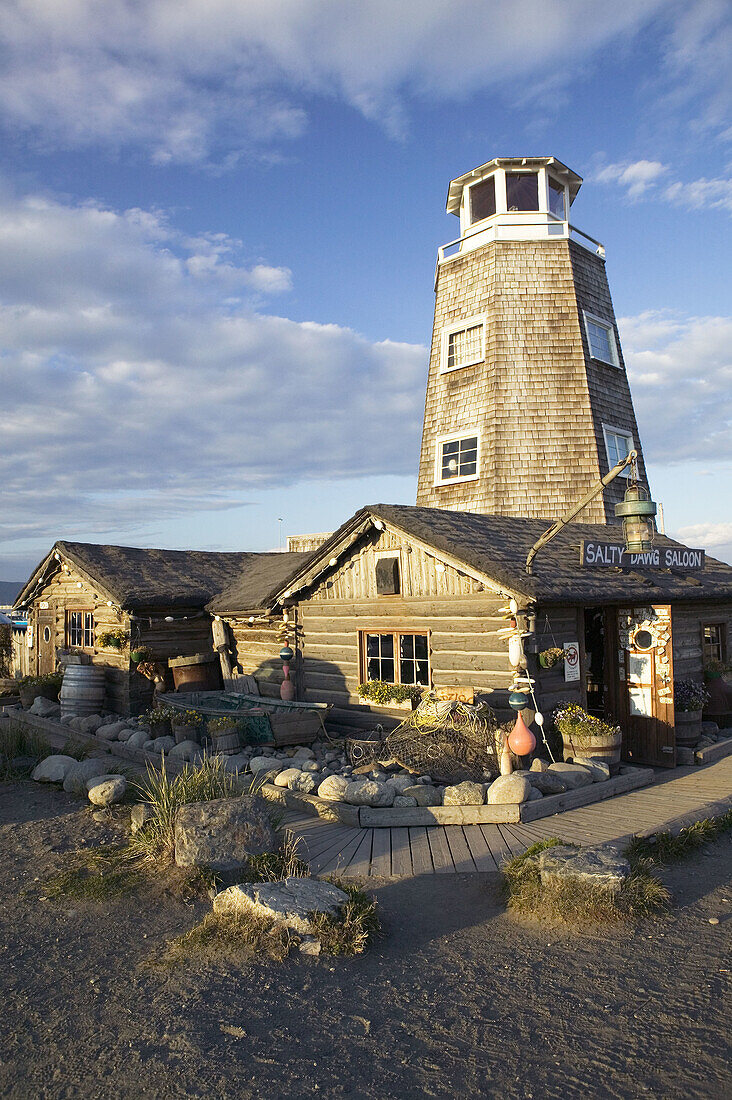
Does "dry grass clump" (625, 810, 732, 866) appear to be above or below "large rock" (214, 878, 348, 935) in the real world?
below

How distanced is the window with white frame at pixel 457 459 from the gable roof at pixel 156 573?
4719 mm

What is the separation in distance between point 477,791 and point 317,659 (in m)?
6.39

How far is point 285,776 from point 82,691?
8.84 meters

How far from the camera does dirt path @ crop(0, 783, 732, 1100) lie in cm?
379

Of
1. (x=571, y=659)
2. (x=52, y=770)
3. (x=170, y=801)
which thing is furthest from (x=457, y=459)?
(x=170, y=801)

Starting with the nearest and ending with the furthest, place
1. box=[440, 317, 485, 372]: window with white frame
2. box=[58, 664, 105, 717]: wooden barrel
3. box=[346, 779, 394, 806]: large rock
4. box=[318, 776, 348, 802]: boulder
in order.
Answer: box=[346, 779, 394, 806]: large rock, box=[318, 776, 348, 802]: boulder, box=[58, 664, 105, 717]: wooden barrel, box=[440, 317, 485, 372]: window with white frame

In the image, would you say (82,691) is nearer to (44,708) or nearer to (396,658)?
(44,708)

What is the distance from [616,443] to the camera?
2080 centimetres

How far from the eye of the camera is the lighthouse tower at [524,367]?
1978cm

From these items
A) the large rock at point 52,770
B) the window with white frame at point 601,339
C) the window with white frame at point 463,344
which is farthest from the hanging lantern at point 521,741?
the window with white frame at point 601,339

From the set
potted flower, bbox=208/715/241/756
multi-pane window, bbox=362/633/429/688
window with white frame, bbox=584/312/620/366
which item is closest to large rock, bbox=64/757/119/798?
potted flower, bbox=208/715/241/756

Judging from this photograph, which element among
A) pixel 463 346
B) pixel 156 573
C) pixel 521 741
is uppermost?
pixel 463 346

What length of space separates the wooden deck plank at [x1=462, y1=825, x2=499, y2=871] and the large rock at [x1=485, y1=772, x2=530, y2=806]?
1.47 feet

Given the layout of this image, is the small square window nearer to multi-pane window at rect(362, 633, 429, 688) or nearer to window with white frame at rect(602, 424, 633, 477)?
window with white frame at rect(602, 424, 633, 477)
